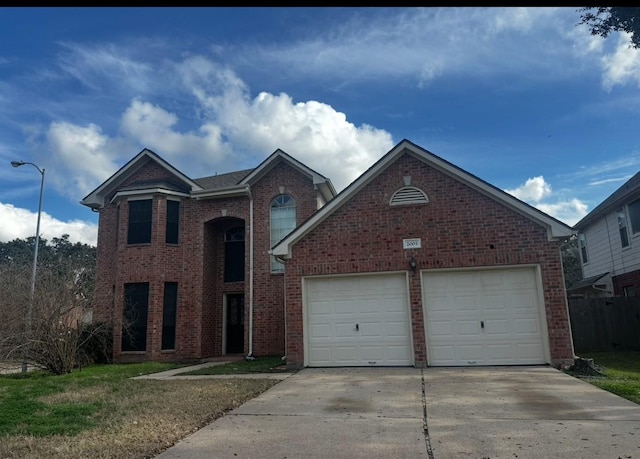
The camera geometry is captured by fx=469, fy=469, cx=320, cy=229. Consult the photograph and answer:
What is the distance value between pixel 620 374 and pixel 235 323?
1229cm

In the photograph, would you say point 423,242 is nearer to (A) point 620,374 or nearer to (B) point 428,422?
(A) point 620,374

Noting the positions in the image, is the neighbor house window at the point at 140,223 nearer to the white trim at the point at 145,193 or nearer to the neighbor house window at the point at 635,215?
the white trim at the point at 145,193

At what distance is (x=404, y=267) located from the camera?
11.2m

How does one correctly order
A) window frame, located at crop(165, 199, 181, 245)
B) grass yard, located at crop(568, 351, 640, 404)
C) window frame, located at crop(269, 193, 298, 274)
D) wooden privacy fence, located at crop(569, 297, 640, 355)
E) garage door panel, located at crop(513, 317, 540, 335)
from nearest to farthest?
grass yard, located at crop(568, 351, 640, 404) → garage door panel, located at crop(513, 317, 540, 335) → wooden privacy fence, located at crop(569, 297, 640, 355) → window frame, located at crop(269, 193, 298, 274) → window frame, located at crop(165, 199, 181, 245)

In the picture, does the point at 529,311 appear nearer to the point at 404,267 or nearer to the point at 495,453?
the point at 404,267

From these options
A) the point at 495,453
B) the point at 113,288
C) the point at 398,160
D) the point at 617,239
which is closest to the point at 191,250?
the point at 113,288

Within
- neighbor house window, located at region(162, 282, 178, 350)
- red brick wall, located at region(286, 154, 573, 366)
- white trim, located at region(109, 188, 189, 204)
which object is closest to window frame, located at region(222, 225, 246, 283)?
neighbor house window, located at region(162, 282, 178, 350)

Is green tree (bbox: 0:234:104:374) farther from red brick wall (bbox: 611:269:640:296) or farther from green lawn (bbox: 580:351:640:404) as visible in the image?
red brick wall (bbox: 611:269:640:296)

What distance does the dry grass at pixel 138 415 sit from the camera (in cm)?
494

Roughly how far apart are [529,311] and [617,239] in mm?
9793

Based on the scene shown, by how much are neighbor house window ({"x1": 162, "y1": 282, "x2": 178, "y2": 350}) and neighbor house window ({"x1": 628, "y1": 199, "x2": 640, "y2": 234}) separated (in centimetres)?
1621

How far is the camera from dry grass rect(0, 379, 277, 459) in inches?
194

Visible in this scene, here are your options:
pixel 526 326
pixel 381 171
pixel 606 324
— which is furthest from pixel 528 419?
pixel 606 324

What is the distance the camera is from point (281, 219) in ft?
53.8
